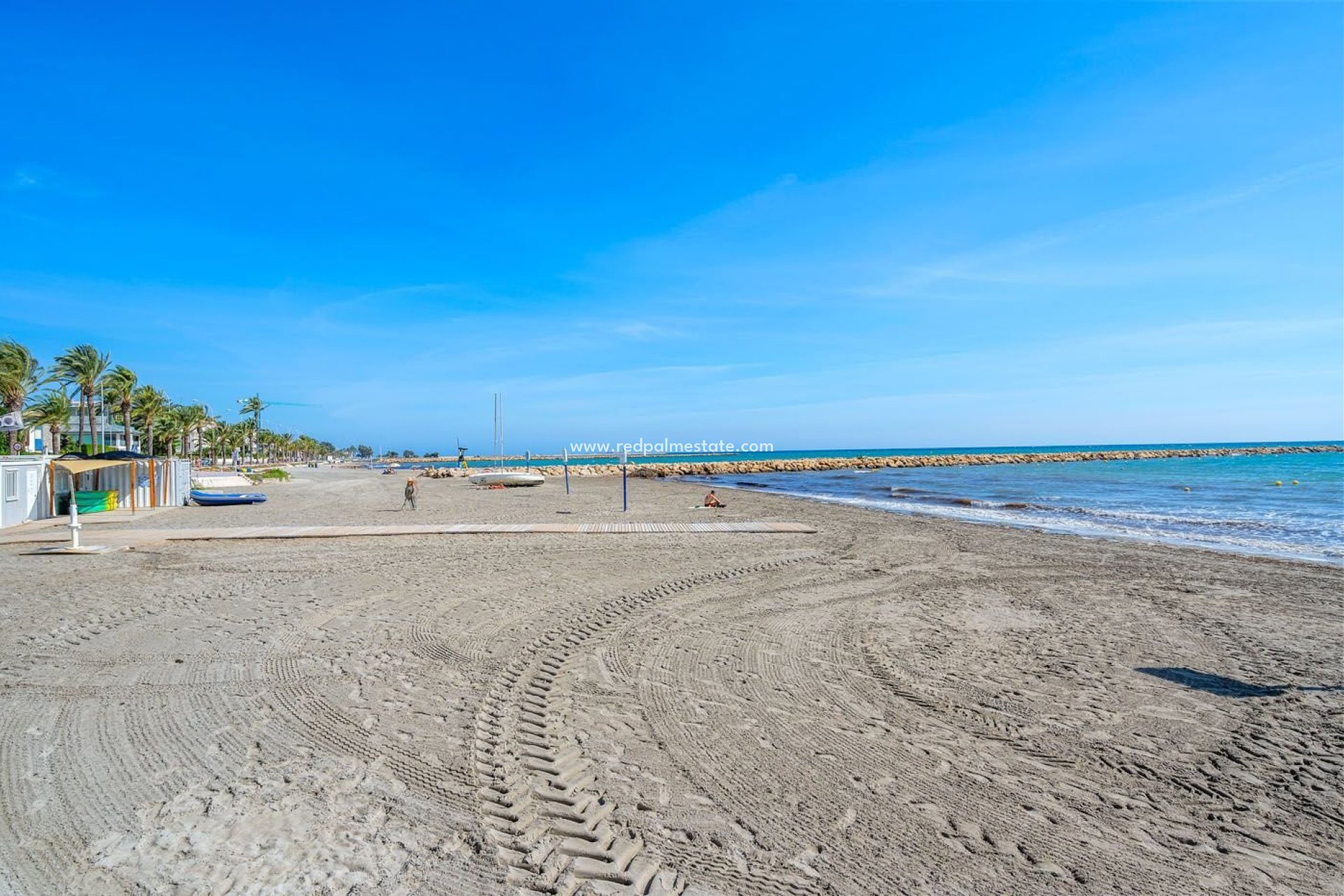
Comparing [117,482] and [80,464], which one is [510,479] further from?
[80,464]

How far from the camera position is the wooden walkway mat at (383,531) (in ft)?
50.8

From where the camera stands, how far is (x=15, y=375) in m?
35.9

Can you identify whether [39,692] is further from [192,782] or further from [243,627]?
[192,782]

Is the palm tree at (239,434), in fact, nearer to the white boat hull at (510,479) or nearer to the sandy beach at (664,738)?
the white boat hull at (510,479)

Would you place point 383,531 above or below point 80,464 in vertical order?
below

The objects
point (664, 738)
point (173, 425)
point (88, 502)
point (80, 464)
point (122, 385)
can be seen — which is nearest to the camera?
point (664, 738)

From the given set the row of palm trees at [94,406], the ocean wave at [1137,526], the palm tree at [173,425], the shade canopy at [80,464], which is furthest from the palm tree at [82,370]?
the ocean wave at [1137,526]

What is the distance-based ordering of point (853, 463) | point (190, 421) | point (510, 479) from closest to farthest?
point (510, 479) < point (190, 421) < point (853, 463)

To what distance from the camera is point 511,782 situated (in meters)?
4.27

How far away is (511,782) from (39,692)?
4712 millimetres

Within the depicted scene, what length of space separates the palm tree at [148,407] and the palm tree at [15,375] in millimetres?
10176

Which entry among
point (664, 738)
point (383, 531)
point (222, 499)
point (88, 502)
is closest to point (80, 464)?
point (88, 502)

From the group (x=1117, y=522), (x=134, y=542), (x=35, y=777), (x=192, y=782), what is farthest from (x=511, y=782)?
(x=1117, y=522)

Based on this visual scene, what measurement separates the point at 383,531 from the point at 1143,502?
29918mm
